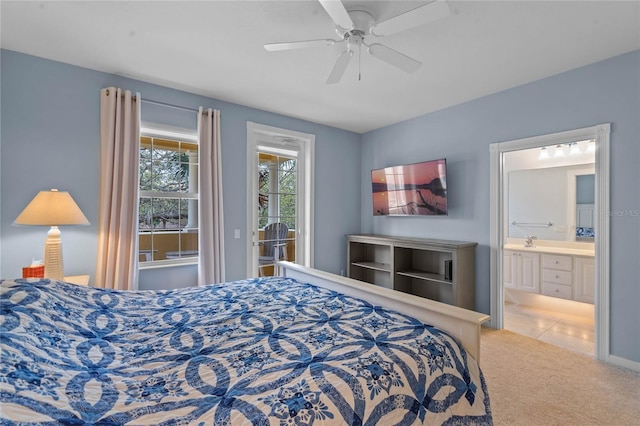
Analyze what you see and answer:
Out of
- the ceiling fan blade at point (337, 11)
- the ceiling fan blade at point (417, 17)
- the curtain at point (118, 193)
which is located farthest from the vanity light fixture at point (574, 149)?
the curtain at point (118, 193)

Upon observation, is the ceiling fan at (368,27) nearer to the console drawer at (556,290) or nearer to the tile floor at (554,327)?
the tile floor at (554,327)

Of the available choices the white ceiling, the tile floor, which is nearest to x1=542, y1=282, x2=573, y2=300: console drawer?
the tile floor

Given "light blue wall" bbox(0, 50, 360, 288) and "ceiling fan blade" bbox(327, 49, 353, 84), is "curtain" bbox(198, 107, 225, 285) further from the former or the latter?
"ceiling fan blade" bbox(327, 49, 353, 84)

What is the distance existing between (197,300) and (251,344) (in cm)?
84

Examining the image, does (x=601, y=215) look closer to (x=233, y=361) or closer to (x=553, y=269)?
(x=553, y=269)

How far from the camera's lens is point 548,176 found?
431 cm

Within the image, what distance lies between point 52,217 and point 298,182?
275cm

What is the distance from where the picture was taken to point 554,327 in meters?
3.43

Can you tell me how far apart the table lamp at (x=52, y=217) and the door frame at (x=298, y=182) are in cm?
175

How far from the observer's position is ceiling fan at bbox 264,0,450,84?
5.22 feet

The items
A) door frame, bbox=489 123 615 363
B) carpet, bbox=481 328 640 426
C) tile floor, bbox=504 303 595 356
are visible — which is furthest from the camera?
tile floor, bbox=504 303 595 356

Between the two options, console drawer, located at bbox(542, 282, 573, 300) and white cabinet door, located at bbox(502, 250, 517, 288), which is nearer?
console drawer, located at bbox(542, 282, 573, 300)

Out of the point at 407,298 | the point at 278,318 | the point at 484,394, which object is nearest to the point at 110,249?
the point at 278,318

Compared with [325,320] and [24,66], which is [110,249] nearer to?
[24,66]
